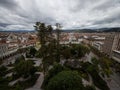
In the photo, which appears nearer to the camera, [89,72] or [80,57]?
[89,72]

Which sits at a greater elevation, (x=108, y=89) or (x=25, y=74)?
(x=25, y=74)

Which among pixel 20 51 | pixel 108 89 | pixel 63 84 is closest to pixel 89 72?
pixel 108 89

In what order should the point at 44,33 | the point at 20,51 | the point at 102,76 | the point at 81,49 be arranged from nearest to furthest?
1. the point at 44,33
2. the point at 102,76
3. the point at 81,49
4. the point at 20,51

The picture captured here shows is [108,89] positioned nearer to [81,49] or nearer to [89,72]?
[89,72]

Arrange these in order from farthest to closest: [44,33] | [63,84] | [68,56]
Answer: [68,56] → [44,33] → [63,84]

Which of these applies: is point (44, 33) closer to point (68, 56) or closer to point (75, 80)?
point (75, 80)

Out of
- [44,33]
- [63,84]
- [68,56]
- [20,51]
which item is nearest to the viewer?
[63,84]

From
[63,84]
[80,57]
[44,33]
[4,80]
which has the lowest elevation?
[80,57]

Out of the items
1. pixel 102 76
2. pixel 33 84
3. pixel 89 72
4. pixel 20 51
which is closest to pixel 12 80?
pixel 33 84

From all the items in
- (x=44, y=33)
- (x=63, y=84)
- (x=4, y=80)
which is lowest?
(x=4, y=80)
